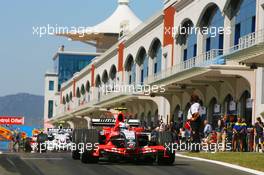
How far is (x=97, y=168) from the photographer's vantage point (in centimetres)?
1700

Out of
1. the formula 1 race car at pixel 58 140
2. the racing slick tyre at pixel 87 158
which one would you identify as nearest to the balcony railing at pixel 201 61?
the formula 1 race car at pixel 58 140

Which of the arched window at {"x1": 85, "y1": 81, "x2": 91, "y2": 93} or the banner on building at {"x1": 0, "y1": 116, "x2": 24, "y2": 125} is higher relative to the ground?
the arched window at {"x1": 85, "y1": 81, "x2": 91, "y2": 93}

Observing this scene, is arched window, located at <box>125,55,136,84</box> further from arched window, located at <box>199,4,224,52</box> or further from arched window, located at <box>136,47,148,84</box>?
arched window, located at <box>199,4,224,52</box>

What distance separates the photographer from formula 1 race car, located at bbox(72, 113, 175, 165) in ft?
61.5

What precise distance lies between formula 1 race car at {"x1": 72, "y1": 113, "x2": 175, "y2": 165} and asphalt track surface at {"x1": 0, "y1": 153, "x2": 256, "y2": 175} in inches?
14.9

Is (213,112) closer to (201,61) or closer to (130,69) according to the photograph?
(201,61)

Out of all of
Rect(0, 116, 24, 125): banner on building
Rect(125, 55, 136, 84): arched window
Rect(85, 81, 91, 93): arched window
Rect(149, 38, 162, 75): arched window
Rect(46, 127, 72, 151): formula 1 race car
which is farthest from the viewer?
Rect(85, 81, 91, 93): arched window

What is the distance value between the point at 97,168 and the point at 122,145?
2.22 m

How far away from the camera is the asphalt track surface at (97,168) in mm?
15789

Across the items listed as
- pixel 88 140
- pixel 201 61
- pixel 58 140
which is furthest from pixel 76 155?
pixel 58 140

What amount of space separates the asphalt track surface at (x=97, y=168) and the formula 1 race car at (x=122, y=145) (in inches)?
14.9

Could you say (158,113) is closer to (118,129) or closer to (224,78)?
(224,78)

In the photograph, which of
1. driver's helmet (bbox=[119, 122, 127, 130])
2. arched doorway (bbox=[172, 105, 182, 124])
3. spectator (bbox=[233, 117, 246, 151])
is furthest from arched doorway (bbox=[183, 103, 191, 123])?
driver's helmet (bbox=[119, 122, 127, 130])

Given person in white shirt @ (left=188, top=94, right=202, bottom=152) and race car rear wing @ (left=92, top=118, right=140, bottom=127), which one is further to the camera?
person in white shirt @ (left=188, top=94, right=202, bottom=152)
